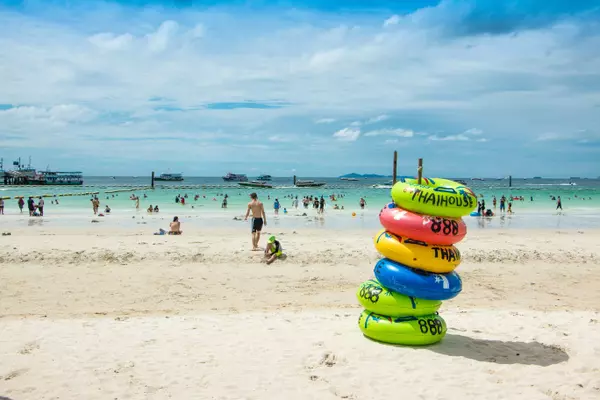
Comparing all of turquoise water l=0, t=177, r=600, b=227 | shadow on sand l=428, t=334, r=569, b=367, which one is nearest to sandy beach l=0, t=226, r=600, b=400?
shadow on sand l=428, t=334, r=569, b=367

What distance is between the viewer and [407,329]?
6668 mm

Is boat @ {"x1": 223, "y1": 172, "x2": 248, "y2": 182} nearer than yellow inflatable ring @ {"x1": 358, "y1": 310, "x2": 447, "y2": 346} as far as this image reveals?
No

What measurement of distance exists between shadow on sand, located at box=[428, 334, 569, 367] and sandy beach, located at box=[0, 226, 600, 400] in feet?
0.09

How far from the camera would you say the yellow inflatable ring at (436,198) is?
6453mm

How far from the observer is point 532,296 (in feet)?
34.9

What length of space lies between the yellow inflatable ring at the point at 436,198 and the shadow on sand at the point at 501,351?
5.99ft

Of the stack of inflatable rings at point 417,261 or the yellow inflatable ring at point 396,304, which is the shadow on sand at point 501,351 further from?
the yellow inflatable ring at point 396,304

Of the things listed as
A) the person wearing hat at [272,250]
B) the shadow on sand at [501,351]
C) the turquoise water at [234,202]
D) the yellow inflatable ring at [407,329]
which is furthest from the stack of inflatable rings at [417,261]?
the turquoise water at [234,202]

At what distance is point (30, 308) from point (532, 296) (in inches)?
401

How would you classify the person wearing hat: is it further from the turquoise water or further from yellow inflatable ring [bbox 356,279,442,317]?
the turquoise water

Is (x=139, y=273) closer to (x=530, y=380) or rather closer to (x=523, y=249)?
(x=530, y=380)

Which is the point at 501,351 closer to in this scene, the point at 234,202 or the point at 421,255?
the point at 421,255

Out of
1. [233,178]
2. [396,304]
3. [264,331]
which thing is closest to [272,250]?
[264,331]

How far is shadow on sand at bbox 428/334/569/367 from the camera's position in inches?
251
